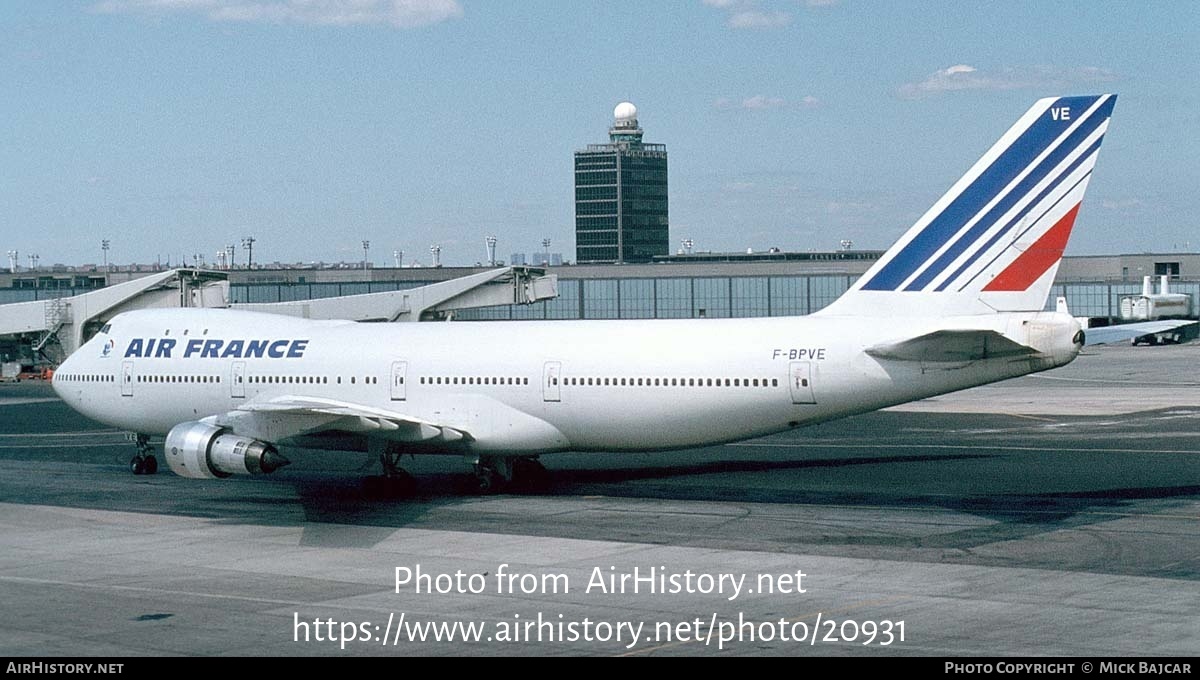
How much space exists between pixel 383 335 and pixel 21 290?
95.3m

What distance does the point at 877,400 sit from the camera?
33875 millimetres

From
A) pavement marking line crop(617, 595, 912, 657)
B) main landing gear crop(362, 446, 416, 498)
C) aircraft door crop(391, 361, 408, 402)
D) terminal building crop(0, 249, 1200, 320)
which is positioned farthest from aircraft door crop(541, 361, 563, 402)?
terminal building crop(0, 249, 1200, 320)

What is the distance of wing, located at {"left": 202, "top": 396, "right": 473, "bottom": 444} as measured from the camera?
34.2 metres

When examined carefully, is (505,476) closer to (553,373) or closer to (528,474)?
(528,474)

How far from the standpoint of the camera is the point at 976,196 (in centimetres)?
3275

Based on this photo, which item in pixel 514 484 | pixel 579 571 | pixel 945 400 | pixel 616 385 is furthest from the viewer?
pixel 945 400

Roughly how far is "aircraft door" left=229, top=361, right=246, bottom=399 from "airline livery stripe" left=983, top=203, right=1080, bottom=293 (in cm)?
2085

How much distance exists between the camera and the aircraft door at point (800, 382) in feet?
112

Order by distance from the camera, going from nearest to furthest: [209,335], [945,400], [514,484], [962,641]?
[962,641] < [514,484] < [209,335] < [945,400]

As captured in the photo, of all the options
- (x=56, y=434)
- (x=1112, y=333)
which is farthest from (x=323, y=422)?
(x=56, y=434)

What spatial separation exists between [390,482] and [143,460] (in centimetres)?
988

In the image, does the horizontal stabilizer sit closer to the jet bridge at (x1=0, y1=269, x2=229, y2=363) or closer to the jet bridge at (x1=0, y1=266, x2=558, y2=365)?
the jet bridge at (x1=0, y1=266, x2=558, y2=365)

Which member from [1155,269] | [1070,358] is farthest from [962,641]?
[1155,269]

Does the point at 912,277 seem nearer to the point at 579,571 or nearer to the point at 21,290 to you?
the point at 579,571
